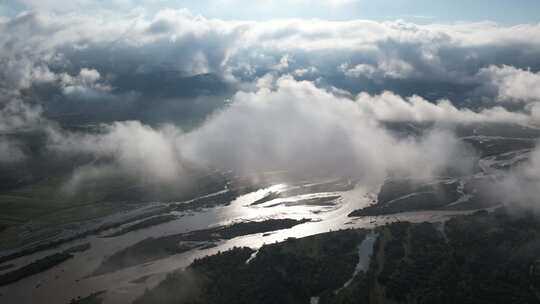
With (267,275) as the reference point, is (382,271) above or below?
below

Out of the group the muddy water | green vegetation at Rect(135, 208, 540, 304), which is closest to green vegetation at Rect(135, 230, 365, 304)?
green vegetation at Rect(135, 208, 540, 304)

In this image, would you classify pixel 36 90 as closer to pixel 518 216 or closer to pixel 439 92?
pixel 439 92

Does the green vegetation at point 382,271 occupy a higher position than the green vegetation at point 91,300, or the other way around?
the green vegetation at point 91,300

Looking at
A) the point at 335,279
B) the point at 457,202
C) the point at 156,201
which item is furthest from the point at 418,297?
the point at 156,201

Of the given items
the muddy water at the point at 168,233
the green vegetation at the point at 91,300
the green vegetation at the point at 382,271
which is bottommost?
the green vegetation at the point at 382,271

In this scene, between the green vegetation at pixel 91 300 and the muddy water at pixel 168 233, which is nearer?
the green vegetation at pixel 91 300

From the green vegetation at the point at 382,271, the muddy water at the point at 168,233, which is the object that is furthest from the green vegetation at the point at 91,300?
the green vegetation at the point at 382,271

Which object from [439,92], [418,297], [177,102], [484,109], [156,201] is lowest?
[418,297]

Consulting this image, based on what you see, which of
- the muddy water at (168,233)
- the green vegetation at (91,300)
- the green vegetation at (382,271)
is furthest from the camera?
the muddy water at (168,233)

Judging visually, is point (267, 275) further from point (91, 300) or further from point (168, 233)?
point (168, 233)

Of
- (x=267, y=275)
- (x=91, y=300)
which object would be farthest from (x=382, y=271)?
(x=91, y=300)

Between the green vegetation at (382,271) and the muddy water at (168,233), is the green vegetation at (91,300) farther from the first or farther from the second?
the green vegetation at (382,271)
